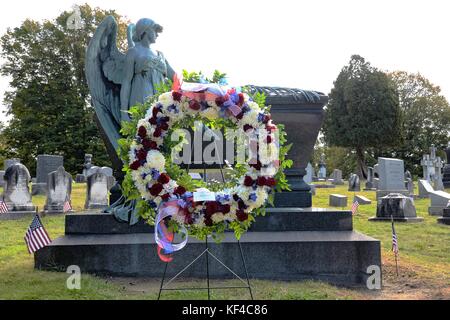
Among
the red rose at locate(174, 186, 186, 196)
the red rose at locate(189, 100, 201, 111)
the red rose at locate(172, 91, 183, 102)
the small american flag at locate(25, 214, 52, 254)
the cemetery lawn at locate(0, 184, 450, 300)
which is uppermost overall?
the red rose at locate(172, 91, 183, 102)

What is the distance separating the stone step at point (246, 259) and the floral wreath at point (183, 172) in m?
1.55

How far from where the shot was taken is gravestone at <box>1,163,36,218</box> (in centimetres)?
1327

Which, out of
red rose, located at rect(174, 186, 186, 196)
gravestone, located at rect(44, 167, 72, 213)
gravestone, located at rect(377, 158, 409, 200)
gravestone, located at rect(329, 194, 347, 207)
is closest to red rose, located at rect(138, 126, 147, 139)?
red rose, located at rect(174, 186, 186, 196)

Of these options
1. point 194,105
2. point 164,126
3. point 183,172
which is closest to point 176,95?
point 194,105

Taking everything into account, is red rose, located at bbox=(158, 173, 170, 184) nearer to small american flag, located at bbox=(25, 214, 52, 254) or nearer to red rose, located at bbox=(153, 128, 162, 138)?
red rose, located at bbox=(153, 128, 162, 138)

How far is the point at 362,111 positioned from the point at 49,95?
87.3ft

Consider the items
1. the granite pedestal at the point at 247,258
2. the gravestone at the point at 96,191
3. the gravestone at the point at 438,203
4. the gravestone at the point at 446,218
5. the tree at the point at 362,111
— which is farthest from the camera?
the tree at the point at 362,111

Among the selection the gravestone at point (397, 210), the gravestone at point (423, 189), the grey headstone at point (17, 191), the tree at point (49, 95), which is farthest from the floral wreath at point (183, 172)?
the tree at point (49, 95)

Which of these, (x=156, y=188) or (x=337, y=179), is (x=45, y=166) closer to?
(x=156, y=188)

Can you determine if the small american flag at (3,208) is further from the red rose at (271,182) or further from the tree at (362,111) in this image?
the tree at (362,111)

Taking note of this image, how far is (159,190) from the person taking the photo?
4227mm

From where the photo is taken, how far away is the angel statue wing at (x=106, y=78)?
7.22 metres

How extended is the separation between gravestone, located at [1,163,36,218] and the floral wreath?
395 inches

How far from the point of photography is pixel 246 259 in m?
6.00
